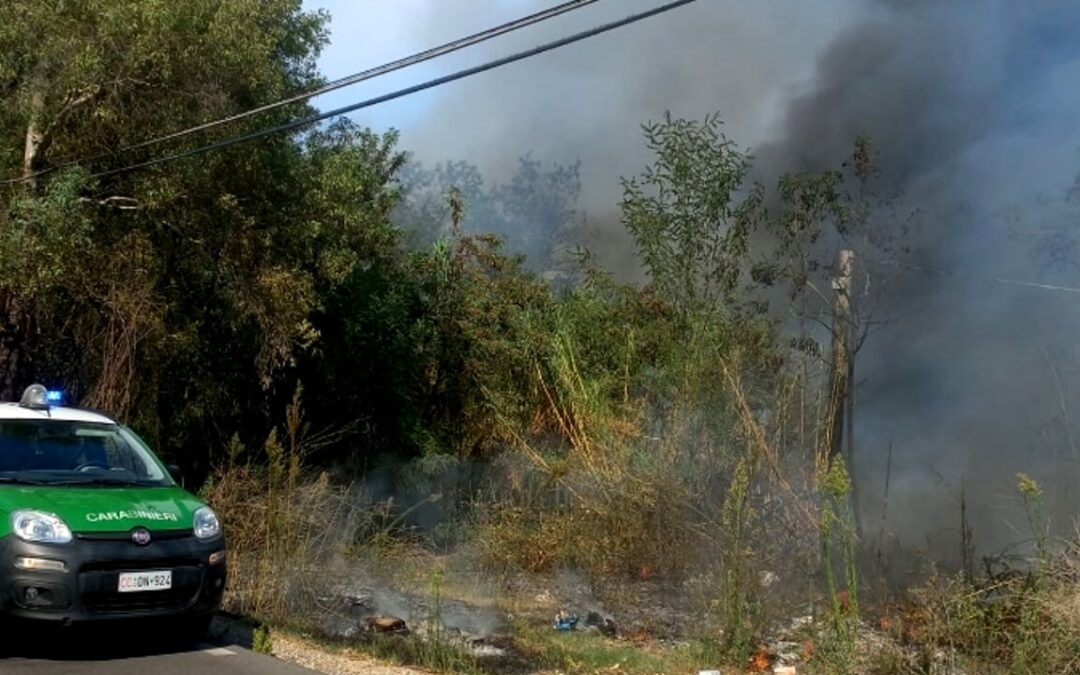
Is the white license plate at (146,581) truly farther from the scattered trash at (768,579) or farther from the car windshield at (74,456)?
the scattered trash at (768,579)

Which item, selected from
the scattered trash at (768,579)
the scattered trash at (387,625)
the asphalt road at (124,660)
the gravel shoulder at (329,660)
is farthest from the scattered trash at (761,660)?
the asphalt road at (124,660)

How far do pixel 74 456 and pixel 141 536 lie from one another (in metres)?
1.36

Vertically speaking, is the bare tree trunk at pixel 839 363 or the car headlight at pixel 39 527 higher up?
the bare tree trunk at pixel 839 363

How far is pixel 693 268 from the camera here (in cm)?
1265

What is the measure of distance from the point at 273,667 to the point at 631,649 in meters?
2.51

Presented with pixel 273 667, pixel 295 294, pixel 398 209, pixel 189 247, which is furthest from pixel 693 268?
pixel 398 209

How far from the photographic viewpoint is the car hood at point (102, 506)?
686cm

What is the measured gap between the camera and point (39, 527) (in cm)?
678

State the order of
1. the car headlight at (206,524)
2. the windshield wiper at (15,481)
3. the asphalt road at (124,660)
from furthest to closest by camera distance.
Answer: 1. the car headlight at (206,524)
2. the windshield wiper at (15,481)
3. the asphalt road at (124,660)

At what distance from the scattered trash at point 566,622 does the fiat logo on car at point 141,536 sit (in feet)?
11.1

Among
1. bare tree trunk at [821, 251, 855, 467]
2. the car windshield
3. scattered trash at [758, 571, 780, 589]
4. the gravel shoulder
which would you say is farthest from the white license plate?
bare tree trunk at [821, 251, 855, 467]

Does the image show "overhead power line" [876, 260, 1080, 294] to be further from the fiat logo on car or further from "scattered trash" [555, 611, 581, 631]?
the fiat logo on car

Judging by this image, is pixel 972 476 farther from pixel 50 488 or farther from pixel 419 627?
pixel 50 488

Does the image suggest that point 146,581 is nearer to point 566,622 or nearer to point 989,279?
point 566,622
